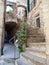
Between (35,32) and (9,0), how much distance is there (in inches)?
535

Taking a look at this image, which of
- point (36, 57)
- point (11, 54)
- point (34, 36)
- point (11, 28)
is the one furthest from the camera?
point (11, 28)

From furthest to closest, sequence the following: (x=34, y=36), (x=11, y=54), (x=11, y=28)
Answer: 1. (x=11, y=28)
2. (x=11, y=54)
3. (x=34, y=36)

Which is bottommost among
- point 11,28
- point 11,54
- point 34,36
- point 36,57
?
point 11,54

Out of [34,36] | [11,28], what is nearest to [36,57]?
[34,36]

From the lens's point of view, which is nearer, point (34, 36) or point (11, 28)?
point (34, 36)

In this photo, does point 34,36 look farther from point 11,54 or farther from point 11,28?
point 11,28

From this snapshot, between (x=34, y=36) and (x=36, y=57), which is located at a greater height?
(x=34, y=36)

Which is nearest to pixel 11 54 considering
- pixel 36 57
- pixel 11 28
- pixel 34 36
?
pixel 34 36

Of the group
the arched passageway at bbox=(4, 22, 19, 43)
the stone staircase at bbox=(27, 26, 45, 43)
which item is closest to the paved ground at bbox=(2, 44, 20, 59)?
the stone staircase at bbox=(27, 26, 45, 43)

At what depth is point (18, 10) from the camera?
19.1 meters

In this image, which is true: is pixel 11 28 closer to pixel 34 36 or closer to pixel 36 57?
pixel 34 36

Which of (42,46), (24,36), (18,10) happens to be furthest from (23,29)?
(18,10)

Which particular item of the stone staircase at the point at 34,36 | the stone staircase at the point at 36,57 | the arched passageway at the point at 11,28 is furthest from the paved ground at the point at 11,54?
the arched passageway at the point at 11,28

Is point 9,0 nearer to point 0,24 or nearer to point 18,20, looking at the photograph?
point 18,20
